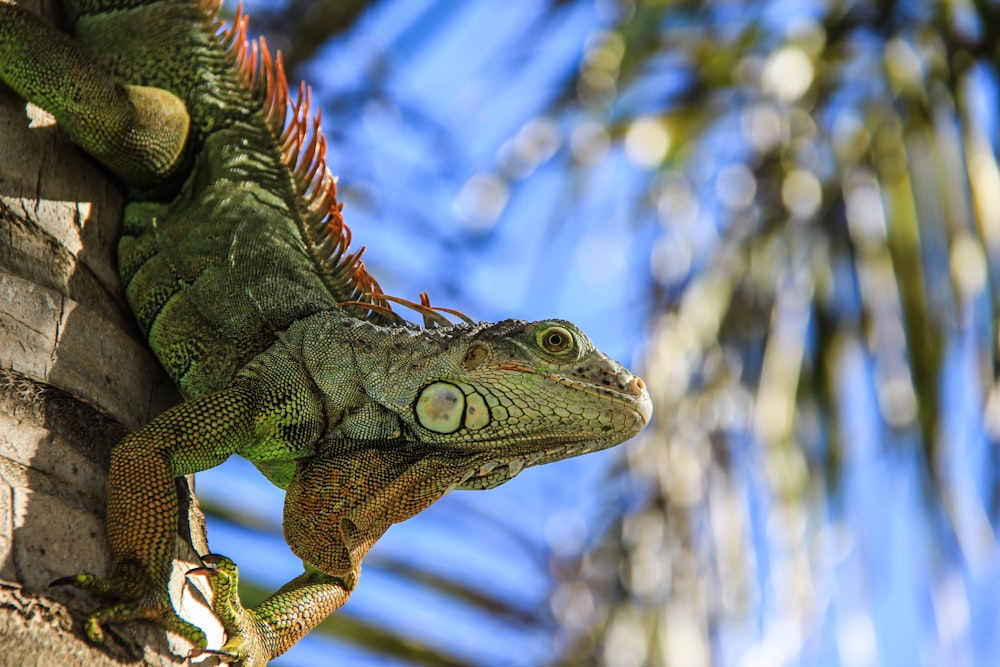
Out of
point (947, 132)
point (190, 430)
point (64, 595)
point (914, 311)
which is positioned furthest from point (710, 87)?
point (64, 595)

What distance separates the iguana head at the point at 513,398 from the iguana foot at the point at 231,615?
73 cm

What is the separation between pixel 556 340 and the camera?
329 cm

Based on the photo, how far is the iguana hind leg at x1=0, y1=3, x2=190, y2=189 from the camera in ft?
10.3

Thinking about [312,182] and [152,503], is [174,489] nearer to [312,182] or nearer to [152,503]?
[152,503]

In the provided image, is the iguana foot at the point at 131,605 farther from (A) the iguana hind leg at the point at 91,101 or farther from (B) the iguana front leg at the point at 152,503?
(A) the iguana hind leg at the point at 91,101

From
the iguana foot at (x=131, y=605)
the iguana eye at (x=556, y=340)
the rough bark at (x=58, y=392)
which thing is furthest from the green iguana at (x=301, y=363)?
the iguana foot at (x=131, y=605)

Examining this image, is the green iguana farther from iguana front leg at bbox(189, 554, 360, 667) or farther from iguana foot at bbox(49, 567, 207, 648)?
iguana foot at bbox(49, 567, 207, 648)

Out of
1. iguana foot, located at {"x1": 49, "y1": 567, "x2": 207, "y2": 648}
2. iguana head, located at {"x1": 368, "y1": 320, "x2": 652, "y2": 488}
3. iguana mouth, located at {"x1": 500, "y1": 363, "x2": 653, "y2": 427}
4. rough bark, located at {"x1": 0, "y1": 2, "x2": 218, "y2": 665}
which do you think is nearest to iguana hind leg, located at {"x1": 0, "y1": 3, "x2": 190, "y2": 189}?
rough bark, located at {"x1": 0, "y1": 2, "x2": 218, "y2": 665}

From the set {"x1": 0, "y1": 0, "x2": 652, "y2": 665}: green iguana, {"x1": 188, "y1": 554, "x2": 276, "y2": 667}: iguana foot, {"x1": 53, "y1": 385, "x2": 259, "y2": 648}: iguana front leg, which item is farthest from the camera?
{"x1": 0, "y1": 0, "x2": 652, "y2": 665}: green iguana

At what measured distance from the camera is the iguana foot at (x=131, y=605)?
2096 mm

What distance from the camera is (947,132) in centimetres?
503

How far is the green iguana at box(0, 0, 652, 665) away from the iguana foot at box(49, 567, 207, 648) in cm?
40

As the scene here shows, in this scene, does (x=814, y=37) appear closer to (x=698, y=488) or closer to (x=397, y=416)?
(x=698, y=488)

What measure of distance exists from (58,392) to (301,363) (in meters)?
1.02
